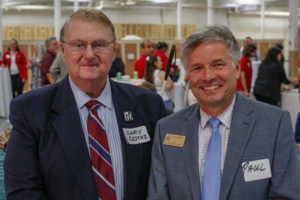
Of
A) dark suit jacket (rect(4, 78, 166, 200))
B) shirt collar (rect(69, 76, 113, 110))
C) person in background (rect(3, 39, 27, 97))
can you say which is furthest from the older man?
person in background (rect(3, 39, 27, 97))

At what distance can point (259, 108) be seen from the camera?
1850 mm

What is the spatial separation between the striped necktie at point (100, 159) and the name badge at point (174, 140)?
27 cm

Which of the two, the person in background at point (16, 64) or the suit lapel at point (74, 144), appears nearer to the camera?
the suit lapel at point (74, 144)

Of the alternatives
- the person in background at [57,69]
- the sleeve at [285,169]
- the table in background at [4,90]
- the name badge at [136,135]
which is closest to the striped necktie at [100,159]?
the name badge at [136,135]

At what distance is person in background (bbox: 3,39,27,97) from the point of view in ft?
35.0

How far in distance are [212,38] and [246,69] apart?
7176mm

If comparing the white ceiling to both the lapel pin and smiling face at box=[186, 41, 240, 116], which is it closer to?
the lapel pin

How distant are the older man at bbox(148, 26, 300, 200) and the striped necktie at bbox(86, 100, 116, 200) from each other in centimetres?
19

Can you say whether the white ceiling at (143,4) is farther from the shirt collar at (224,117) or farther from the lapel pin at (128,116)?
the shirt collar at (224,117)

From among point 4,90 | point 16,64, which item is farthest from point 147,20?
point 4,90

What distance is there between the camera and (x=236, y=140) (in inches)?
70.1

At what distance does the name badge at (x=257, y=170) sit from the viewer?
171 cm

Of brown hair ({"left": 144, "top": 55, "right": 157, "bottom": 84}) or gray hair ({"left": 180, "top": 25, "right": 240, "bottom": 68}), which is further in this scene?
brown hair ({"left": 144, "top": 55, "right": 157, "bottom": 84})

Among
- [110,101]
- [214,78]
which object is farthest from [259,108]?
[110,101]
